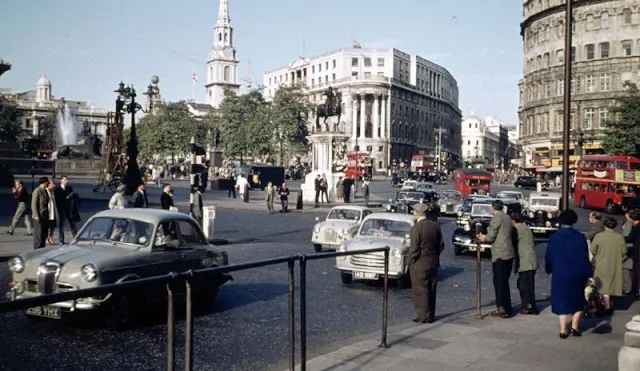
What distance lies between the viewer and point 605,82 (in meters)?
74.9

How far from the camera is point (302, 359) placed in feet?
21.4

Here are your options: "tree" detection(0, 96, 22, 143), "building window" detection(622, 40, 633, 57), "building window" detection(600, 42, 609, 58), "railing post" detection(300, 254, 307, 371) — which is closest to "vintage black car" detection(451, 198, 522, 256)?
"railing post" detection(300, 254, 307, 371)

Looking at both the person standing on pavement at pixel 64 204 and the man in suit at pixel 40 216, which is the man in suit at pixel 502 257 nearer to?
the man in suit at pixel 40 216

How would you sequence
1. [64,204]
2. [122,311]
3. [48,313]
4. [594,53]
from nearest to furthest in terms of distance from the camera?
[48,313] → [122,311] → [64,204] → [594,53]

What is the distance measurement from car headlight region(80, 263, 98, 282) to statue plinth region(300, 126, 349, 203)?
34647 millimetres

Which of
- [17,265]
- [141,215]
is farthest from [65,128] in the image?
[17,265]

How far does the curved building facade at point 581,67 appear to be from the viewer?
7331cm

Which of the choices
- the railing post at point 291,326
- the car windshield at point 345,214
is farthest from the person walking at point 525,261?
the car windshield at point 345,214

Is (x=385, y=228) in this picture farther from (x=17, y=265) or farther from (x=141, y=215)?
(x=17, y=265)

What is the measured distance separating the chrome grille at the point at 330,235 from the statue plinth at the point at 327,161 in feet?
79.6

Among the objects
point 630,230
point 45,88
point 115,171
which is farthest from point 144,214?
point 45,88

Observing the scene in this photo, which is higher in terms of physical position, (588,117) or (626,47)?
(626,47)

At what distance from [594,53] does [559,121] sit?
8.89 m

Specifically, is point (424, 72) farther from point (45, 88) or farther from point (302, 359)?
point (302, 359)
